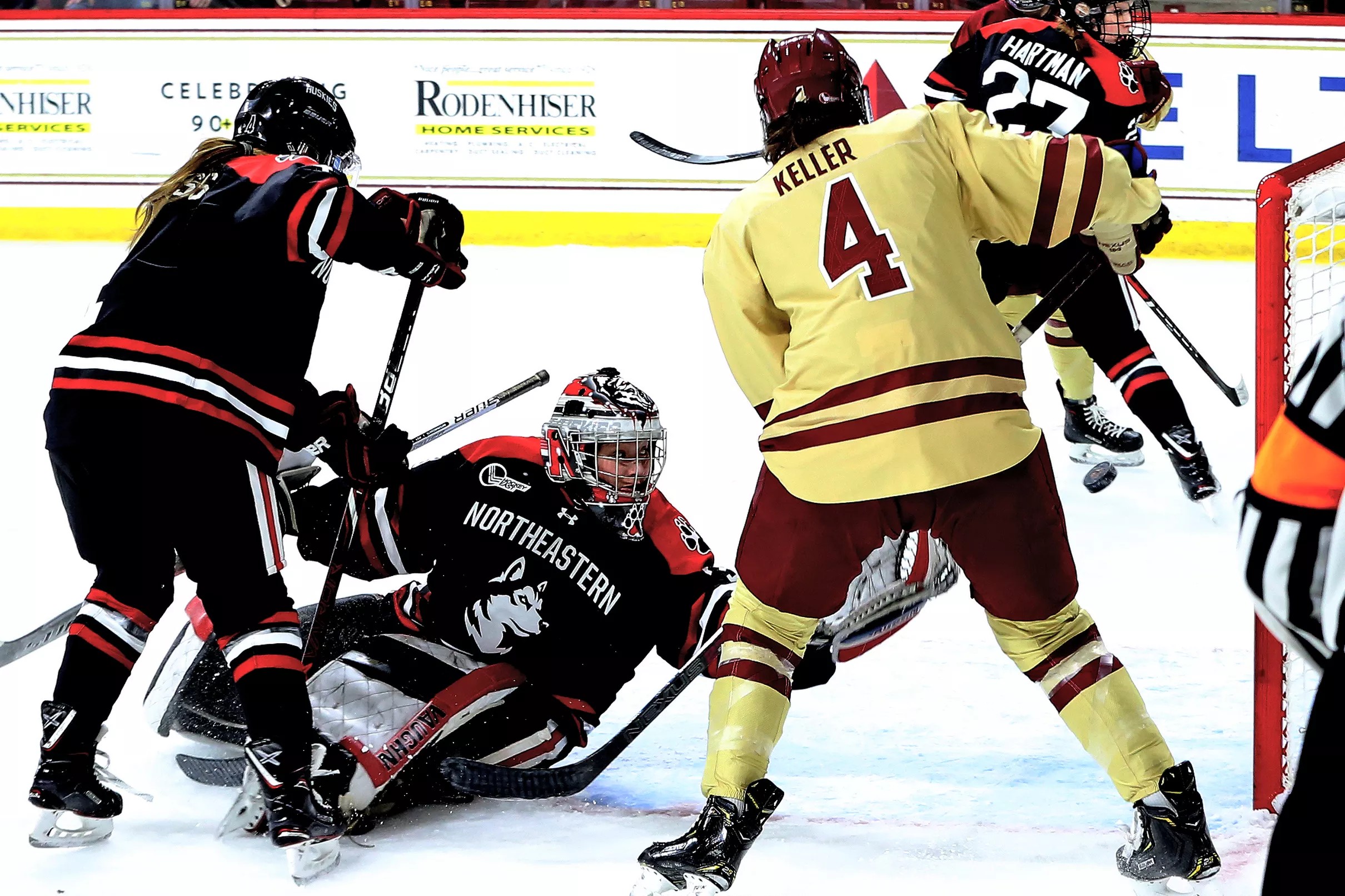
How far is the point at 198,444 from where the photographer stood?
203 centimetres

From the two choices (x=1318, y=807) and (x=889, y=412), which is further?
(x=889, y=412)

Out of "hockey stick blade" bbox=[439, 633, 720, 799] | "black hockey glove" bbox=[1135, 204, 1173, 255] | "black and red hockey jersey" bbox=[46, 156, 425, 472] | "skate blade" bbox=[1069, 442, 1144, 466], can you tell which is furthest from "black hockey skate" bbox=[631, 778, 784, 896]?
"skate blade" bbox=[1069, 442, 1144, 466]

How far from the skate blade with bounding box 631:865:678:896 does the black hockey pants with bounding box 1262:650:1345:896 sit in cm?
97

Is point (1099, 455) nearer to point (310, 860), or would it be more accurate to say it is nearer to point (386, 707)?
point (386, 707)

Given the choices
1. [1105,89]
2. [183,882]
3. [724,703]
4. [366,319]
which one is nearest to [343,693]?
[183,882]

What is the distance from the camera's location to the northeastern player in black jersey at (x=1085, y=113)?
3.20 meters

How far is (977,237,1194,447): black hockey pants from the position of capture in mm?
3199

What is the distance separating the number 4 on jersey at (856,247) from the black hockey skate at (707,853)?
25.8 inches

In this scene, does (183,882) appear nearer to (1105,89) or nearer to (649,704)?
(649,704)

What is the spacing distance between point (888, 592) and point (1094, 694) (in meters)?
0.52

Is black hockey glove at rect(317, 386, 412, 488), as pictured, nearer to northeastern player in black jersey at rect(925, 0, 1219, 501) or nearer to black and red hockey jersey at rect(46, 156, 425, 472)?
black and red hockey jersey at rect(46, 156, 425, 472)

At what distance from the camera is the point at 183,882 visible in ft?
6.51

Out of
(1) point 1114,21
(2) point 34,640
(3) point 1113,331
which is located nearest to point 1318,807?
(2) point 34,640

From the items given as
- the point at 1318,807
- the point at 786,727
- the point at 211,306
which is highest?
the point at 211,306
